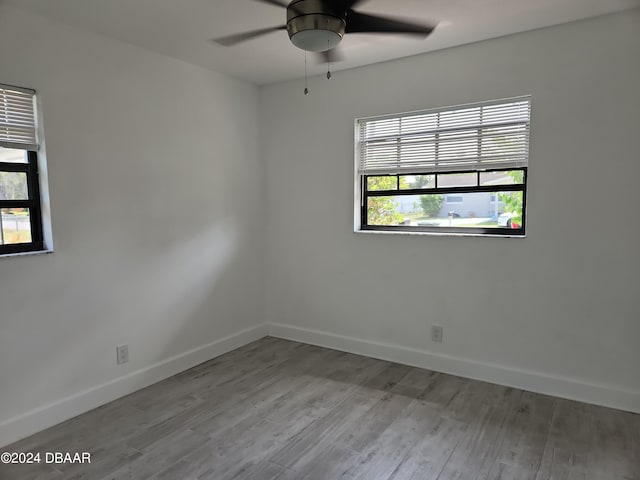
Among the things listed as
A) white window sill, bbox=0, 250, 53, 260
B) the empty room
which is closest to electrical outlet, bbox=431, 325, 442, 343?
the empty room

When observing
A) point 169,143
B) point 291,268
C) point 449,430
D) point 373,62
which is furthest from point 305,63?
point 449,430

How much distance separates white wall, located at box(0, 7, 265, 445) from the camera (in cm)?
251

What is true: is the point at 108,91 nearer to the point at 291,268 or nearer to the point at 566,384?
the point at 291,268

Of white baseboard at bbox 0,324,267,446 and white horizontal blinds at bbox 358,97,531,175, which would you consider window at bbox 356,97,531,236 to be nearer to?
white horizontal blinds at bbox 358,97,531,175

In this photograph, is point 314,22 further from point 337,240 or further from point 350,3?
point 337,240

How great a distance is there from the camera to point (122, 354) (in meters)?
3.03

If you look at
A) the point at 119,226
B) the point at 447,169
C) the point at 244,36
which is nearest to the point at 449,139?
the point at 447,169

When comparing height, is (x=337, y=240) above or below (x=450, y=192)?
below

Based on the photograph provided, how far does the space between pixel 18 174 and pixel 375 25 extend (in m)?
2.30

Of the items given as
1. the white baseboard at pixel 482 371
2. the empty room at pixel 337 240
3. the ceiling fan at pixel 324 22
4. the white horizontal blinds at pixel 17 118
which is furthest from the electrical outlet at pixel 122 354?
the ceiling fan at pixel 324 22

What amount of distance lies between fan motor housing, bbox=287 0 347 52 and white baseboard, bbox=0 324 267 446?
102 inches

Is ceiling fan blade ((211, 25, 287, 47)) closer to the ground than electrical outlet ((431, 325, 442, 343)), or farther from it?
farther from it

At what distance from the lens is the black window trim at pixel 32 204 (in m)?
2.51

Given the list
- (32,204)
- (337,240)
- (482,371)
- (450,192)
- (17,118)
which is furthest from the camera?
(337,240)
